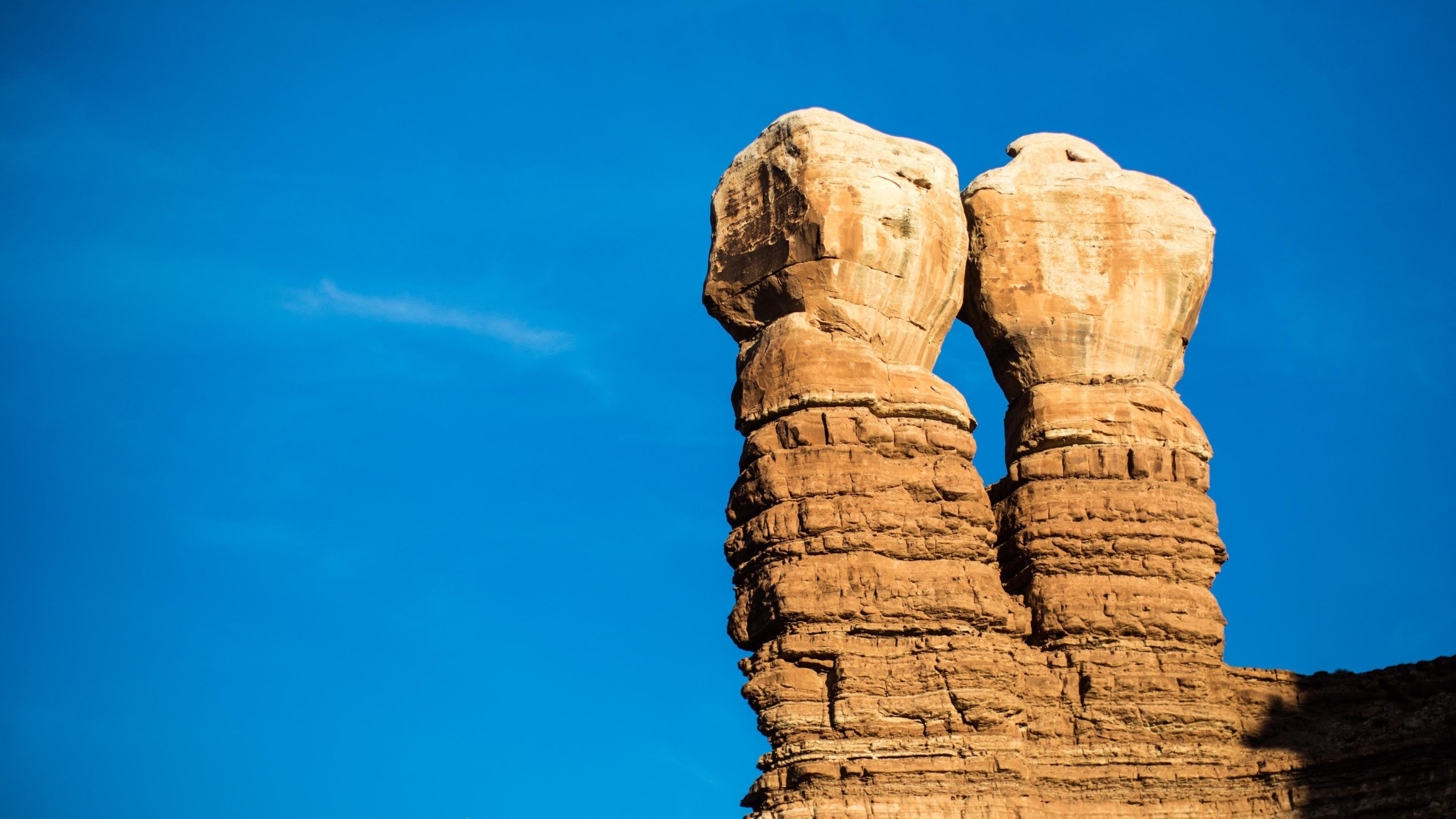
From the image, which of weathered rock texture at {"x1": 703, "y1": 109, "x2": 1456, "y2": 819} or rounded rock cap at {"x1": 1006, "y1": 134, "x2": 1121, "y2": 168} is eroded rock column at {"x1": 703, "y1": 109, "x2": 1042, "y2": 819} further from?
rounded rock cap at {"x1": 1006, "y1": 134, "x2": 1121, "y2": 168}

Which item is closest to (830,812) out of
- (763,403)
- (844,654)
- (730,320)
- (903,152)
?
(844,654)

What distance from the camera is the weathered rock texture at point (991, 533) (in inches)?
929

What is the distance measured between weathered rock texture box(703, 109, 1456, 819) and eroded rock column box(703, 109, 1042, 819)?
0.03 metres

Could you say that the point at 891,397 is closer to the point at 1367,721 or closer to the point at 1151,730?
the point at 1151,730

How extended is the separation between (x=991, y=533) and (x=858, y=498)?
182cm

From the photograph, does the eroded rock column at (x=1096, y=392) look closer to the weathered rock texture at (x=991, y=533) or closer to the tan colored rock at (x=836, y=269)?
the weathered rock texture at (x=991, y=533)

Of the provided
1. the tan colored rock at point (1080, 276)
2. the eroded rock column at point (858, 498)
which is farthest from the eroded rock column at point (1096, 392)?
the eroded rock column at point (858, 498)

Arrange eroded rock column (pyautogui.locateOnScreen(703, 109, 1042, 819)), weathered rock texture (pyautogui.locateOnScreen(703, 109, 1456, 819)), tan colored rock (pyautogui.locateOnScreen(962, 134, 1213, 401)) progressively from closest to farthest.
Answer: eroded rock column (pyautogui.locateOnScreen(703, 109, 1042, 819)), weathered rock texture (pyautogui.locateOnScreen(703, 109, 1456, 819)), tan colored rock (pyautogui.locateOnScreen(962, 134, 1213, 401))

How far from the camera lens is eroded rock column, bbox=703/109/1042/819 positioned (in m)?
23.4

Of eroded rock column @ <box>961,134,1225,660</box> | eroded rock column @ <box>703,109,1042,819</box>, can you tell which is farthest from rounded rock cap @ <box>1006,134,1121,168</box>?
eroded rock column @ <box>703,109,1042,819</box>

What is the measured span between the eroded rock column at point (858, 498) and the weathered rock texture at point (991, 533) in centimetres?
3

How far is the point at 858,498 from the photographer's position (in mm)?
24328

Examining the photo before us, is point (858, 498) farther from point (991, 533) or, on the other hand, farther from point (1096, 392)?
point (1096, 392)

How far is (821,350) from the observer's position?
2512 centimetres
